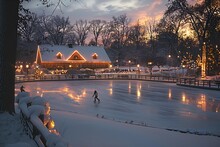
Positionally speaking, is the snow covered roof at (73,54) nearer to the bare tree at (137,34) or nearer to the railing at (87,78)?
the railing at (87,78)

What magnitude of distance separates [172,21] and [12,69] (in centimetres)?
6501

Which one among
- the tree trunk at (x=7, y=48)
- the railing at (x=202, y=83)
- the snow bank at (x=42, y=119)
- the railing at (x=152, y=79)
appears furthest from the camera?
the railing at (x=152, y=79)

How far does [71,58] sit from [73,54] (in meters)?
1.14

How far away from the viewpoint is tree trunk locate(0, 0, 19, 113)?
389 inches

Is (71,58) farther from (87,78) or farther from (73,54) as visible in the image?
(87,78)

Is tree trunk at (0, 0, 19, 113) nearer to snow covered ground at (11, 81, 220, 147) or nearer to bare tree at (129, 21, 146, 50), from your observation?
snow covered ground at (11, 81, 220, 147)

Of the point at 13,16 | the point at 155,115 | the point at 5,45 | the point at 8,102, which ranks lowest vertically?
the point at 155,115

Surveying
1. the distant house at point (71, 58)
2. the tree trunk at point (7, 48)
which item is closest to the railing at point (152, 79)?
the distant house at point (71, 58)

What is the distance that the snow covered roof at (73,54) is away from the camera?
7431 centimetres

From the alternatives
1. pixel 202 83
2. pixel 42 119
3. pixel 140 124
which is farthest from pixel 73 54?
pixel 42 119

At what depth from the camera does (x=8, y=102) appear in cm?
1001

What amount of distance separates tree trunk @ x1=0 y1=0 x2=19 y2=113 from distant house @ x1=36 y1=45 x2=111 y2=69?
62595mm

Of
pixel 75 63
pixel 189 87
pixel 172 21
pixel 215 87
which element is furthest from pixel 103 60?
pixel 215 87

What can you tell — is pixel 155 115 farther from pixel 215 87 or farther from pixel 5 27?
pixel 215 87
